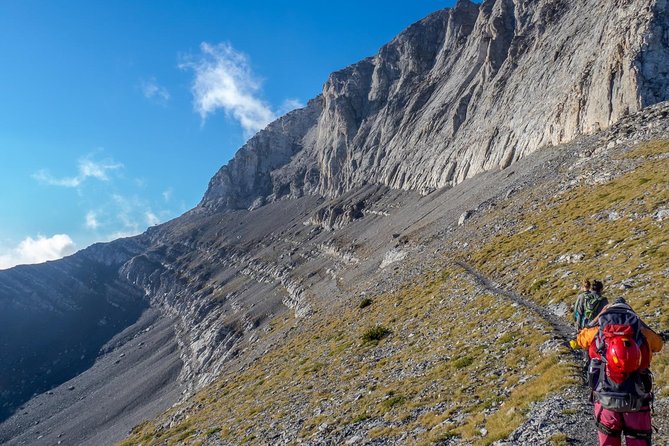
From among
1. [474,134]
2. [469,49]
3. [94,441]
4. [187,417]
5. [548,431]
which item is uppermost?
[469,49]

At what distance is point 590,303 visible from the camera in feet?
48.8

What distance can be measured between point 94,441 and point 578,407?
114 metres

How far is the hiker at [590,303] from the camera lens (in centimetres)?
1477

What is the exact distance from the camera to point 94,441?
323ft

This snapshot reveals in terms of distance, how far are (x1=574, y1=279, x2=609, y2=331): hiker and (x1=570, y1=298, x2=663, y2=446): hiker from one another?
636cm

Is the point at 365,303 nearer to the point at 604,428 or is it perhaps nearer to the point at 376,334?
the point at 376,334

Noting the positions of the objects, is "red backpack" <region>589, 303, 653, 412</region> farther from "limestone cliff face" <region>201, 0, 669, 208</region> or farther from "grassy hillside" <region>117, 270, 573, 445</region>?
"limestone cliff face" <region>201, 0, 669, 208</region>

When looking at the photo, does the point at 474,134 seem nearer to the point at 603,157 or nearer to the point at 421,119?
the point at 421,119

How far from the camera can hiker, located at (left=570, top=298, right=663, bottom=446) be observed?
8391 mm

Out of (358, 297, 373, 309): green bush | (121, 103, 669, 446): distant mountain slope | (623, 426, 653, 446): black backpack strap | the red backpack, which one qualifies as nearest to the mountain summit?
(121, 103, 669, 446): distant mountain slope

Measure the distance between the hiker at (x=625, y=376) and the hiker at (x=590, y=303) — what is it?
636cm

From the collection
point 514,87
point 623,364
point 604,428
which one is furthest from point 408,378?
point 514,87

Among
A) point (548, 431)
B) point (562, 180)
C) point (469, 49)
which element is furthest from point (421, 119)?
point (548, 431)

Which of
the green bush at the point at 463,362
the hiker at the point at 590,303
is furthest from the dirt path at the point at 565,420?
the green bush at the point at 463,362
